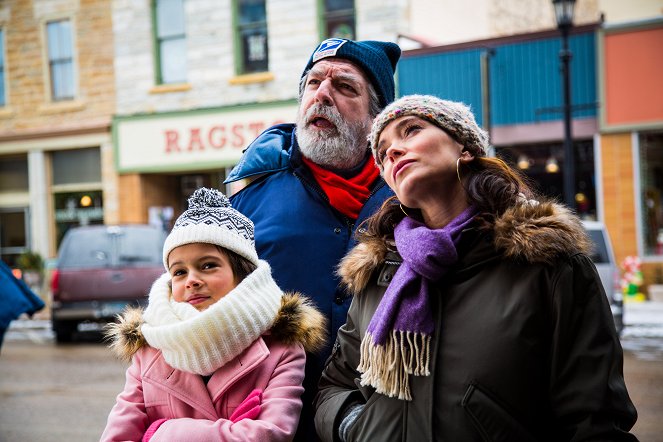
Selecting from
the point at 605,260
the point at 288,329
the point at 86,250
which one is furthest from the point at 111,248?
the point at 288,329

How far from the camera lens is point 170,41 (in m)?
19.0

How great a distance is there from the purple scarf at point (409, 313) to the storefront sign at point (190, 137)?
15.5 meters

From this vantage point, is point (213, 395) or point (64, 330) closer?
point (213, 395)

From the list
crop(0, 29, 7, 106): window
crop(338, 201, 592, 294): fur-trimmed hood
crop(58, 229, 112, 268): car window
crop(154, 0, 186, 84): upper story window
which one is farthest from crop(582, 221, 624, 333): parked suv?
crop(0, 29, 7, 106): window

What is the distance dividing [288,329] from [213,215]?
51 cm

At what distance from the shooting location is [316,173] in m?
3.21

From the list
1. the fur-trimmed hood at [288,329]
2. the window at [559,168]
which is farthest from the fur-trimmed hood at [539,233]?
the window at [559,168]

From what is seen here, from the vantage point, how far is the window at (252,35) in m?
18.2

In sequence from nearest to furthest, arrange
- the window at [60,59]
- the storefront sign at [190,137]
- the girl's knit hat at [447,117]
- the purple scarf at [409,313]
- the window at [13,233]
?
the purple scarf at [409,313] → the girl's knit hat at [447,117] → the storefront sign at [190,137] → the window at [60,59] → the window at [13,233]

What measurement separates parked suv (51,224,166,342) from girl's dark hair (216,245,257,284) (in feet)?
31.2

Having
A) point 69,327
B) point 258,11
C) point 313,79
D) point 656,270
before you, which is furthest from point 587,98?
point 313,79

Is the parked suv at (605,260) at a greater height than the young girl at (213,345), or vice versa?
the young girl at (213,345)

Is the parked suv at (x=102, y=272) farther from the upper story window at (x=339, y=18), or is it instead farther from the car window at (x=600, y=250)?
the upper story window at (x=339, y=18)

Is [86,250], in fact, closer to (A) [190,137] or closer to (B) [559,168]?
(A) [190,137]
